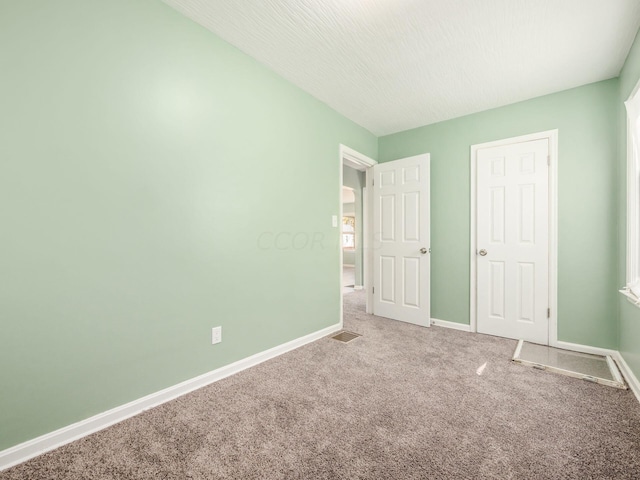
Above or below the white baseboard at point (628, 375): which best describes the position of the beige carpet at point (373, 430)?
below

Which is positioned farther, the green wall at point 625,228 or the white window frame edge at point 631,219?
the white window frame edge at point 631,219

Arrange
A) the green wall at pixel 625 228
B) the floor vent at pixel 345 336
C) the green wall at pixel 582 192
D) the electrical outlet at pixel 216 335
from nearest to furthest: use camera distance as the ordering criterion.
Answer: the green wall at pixel 625 228
the electrical outlet at pixel 216 335
the green wall at pixel 582 192
the floor vent at pixel 345 336

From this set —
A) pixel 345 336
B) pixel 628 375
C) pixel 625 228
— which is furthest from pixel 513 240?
pixel 345 336

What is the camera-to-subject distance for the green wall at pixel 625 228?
78.4 inches

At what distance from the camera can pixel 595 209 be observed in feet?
8.61

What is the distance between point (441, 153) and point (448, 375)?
2615mm

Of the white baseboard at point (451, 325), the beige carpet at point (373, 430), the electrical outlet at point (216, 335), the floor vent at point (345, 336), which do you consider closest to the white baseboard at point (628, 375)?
the beige carpet at point (373, 430)

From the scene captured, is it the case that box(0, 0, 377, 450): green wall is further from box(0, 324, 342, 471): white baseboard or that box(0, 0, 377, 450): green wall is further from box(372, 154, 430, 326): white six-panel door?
box(372, 154, 430, 326): white six-panel door

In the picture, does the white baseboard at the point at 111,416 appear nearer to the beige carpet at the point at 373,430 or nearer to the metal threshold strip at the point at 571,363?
the beige carpet at the point at 373,430

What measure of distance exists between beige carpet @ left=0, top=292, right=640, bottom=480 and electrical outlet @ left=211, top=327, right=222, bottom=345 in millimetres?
315

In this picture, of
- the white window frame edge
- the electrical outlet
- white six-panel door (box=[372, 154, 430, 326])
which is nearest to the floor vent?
white six-panel door (box=[372, 154, 430, 326])

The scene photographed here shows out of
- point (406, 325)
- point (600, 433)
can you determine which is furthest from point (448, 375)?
point (406, 325)

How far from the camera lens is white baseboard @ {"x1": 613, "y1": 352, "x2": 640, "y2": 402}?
1.89 m

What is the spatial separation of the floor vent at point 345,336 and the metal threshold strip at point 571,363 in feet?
4.88
